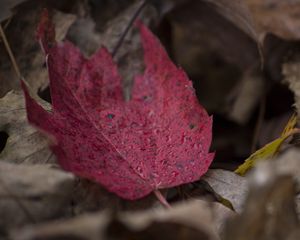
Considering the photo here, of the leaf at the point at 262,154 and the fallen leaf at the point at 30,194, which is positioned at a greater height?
the fallen leaf at the point at 30,194

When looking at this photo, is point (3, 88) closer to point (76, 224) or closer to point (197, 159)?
point (197, 159)

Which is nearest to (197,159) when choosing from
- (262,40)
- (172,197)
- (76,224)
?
(172,197)

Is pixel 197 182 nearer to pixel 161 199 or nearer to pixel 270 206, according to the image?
pixel 161 199

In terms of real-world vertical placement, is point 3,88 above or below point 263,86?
above

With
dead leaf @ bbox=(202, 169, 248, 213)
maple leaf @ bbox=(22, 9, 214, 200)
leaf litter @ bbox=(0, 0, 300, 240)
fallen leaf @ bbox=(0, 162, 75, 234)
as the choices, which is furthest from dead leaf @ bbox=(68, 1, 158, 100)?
fallen leaf @ bbox=(0, 162, 75, 234)

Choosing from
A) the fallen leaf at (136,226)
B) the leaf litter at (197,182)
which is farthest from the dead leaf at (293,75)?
the fallen leaf at (136,226)

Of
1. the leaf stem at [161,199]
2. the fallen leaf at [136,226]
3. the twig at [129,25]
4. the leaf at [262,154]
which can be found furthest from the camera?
the twig at [129,25]

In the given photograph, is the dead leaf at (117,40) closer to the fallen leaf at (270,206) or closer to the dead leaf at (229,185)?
the dead leaf at (229,185)
